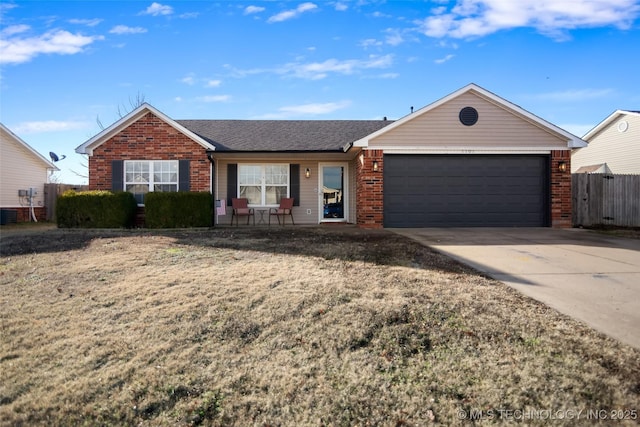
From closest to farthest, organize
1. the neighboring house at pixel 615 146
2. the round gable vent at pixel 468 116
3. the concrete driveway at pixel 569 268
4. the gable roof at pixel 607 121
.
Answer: the concrete driveway at pixel 569 268 → the round gable vent at pixel 468 116 → the neighboring house at pixel 615 146 → the gable roof at pixel 607 121

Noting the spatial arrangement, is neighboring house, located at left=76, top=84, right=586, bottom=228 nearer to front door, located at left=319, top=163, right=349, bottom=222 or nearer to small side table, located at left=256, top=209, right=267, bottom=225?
front door, located at left=319, top=163, right=349, bottom=222

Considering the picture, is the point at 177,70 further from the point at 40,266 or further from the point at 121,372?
the point at 121,372

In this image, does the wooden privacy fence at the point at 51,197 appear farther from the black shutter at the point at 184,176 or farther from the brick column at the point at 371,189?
the brick column at the point at 371,189

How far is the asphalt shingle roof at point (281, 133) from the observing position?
492 inches

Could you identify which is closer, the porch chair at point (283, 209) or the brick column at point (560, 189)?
the brick column at point (560, 189)

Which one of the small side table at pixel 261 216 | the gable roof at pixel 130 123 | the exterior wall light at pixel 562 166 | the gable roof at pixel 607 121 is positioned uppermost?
the gable roof at pixel 607 121

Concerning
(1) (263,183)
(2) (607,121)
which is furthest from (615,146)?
(1) (263,183)

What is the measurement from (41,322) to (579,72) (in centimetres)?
1493

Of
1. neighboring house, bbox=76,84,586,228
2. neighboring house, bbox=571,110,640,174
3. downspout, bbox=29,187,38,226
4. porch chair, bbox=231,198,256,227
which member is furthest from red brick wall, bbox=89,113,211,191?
neighboring house, bbox=571,110,640,174

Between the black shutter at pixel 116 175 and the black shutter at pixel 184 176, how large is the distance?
6.28 feet

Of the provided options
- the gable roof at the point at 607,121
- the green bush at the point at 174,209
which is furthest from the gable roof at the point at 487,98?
the gable roof at the point at 607,121

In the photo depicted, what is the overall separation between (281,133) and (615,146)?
1627 centimetres

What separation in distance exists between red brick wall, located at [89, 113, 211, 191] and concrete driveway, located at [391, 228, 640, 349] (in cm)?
764

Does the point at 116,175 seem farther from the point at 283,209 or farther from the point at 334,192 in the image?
the point at 334,192
